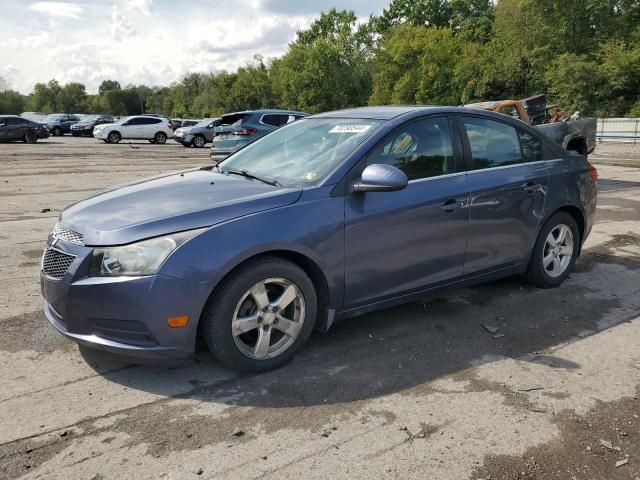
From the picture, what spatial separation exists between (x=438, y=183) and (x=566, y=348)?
4.86 ft

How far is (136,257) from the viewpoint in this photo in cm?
307

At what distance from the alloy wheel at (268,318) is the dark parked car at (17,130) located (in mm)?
29196

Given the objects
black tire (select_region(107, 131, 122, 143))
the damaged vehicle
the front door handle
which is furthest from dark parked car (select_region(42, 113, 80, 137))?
the front door handle

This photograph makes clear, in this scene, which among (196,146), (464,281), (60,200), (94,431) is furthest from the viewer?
(196,146)

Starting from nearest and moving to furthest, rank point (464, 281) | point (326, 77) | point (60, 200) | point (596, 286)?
point (464, 281) < point (596, 286) < point (60, 200) < point (326, 77)

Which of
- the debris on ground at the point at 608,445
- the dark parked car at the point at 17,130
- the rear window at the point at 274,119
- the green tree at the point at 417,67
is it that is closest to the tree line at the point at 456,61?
the green tree at the point at 417,67

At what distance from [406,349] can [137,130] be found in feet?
99.2

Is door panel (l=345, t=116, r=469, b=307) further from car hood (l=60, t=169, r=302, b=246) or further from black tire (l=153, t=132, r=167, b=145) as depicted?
black tire (l=153, t=132, r=167, b=145)

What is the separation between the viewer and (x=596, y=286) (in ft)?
17.2

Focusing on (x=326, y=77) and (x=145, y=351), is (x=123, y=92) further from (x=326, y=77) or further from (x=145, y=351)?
(x=145, y=351)

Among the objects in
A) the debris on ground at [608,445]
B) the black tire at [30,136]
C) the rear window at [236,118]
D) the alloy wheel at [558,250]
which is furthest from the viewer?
the black tire at [30,136]

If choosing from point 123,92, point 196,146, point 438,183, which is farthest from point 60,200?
point 123,92

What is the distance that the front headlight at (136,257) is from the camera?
3051 mm

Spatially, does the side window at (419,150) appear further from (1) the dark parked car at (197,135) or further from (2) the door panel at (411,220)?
(1) the dark parked car at (197,135)
